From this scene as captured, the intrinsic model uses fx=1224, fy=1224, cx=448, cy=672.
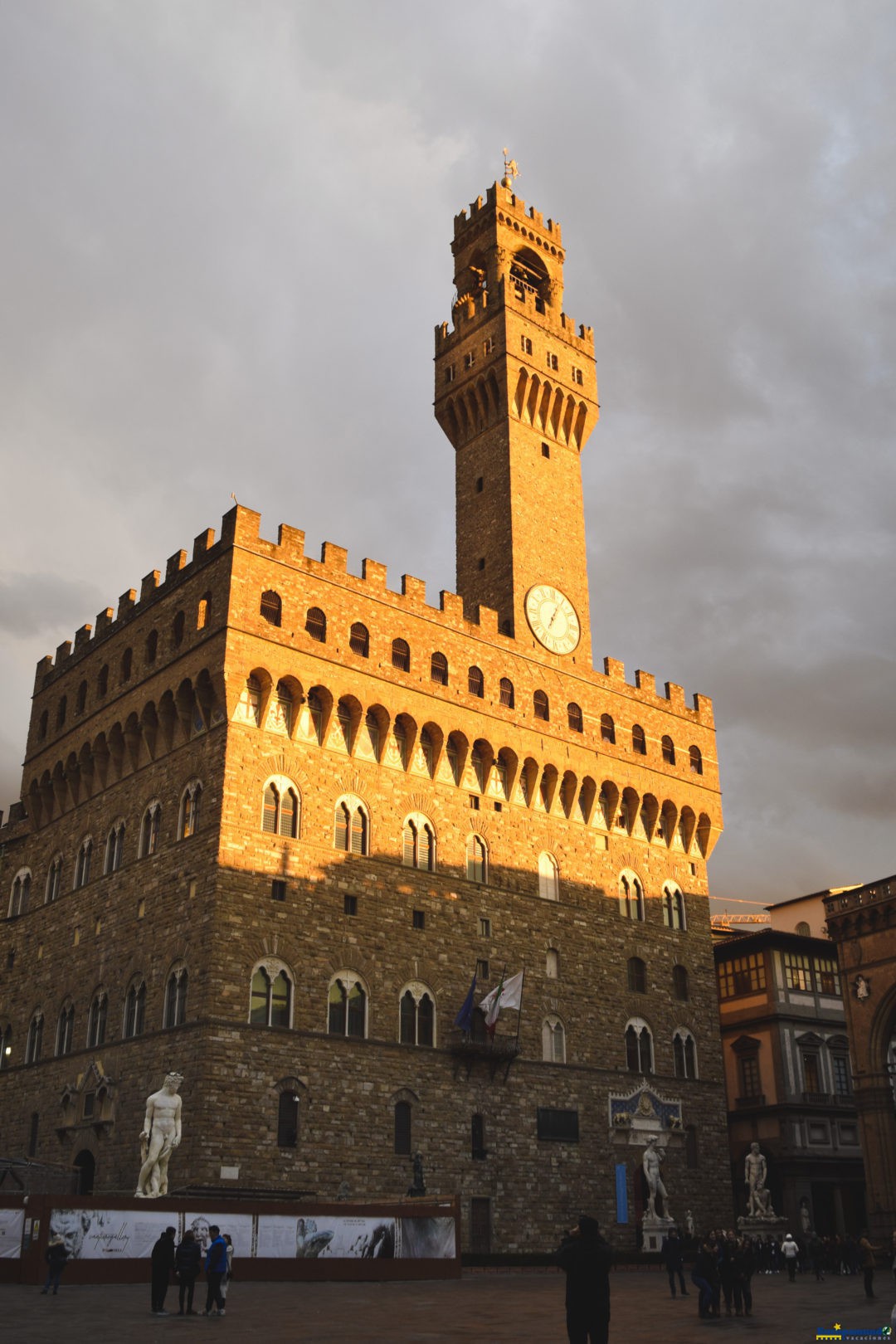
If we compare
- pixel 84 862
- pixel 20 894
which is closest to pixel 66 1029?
pixel 84 862

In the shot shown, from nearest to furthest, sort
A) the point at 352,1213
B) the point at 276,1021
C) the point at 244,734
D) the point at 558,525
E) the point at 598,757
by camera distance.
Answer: the point at 352,1213 < the point at 276,1021 < the point at 244,734 < the point at 598,757 < the point at 558,525

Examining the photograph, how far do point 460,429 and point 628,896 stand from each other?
20.5 metres

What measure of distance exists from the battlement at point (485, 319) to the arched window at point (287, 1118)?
108ft

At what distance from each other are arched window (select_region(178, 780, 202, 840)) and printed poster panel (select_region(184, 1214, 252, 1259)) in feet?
40.4

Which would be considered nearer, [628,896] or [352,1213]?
[352,1213]

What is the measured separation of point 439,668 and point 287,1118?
15724 mm

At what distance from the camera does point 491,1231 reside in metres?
36.8

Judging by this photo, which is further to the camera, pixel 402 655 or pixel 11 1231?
pixel 402 655

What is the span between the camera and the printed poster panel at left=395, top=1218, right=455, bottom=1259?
28.5 metres

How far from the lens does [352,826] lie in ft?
125

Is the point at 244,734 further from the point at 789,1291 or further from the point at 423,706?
the point at 789,1291

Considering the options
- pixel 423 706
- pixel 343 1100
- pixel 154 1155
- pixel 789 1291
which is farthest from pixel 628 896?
pixel 154 1155

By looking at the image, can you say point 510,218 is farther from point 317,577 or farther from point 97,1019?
point 97,1019

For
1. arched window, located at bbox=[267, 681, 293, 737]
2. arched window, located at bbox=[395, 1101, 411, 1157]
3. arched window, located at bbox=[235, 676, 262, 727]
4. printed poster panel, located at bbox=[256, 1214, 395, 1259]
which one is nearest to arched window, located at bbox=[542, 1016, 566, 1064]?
arched window, located at bbox=[395, 1101, 411, 1157]
